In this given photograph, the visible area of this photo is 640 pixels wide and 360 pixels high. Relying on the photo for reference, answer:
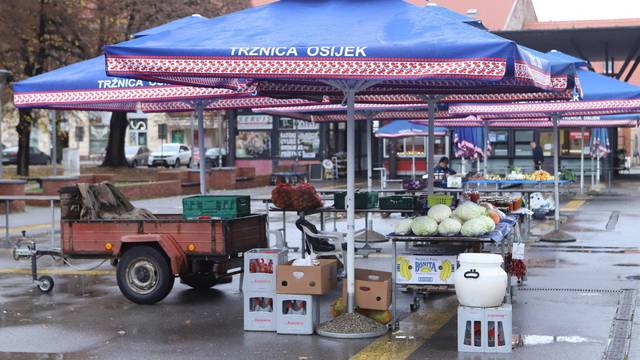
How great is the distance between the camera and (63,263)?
47.6ft

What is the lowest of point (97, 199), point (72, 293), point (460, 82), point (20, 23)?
point (72, 293)

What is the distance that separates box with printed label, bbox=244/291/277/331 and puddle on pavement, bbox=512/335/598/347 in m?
2.32

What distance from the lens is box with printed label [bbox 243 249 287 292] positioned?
9.20 m

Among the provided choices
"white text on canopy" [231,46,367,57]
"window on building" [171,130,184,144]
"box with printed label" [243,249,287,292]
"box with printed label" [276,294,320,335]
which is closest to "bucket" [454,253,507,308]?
"box with printed label" [276,294,320,335]

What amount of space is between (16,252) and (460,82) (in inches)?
234

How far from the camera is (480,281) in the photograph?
823 centimetres

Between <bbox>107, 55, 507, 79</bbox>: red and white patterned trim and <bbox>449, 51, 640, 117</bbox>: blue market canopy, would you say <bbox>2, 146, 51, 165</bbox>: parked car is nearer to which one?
<bbox>449, 51, 640, 117</bbox>: blue market canopy

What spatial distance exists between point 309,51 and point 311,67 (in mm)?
146

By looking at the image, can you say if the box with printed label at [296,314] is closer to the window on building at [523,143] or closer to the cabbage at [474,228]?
the cabbage at [474,228]

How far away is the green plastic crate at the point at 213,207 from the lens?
34.5 ft

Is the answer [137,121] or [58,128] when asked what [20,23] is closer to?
[58,128]

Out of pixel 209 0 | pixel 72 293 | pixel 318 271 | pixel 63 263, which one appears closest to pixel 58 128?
pixel 209 0

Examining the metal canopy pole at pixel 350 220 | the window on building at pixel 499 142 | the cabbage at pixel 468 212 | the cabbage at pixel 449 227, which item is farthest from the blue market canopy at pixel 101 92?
the window on building at pixel 499 142

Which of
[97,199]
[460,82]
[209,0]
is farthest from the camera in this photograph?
[209,0]
